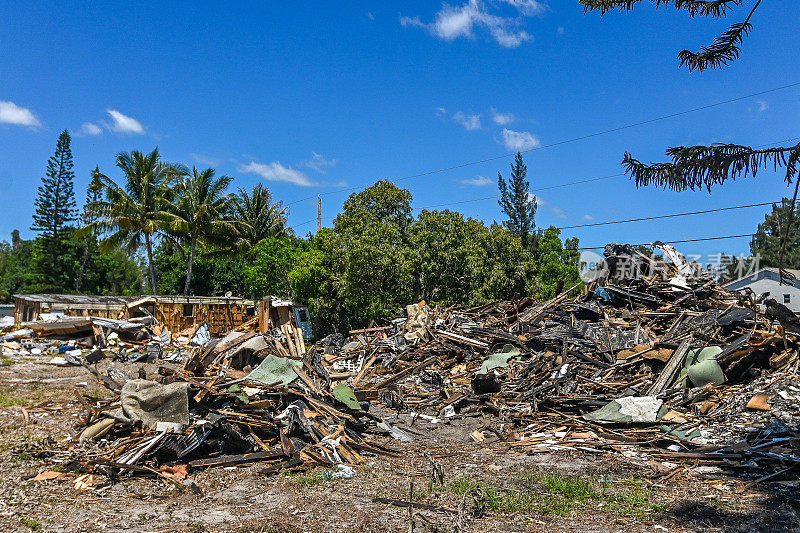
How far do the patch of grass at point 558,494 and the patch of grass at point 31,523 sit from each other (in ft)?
12.0

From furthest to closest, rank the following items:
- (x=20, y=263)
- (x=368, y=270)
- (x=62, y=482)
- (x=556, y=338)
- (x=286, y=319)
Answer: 1. (x=20, y=263)
2. (x=286, y=319)
3. (x=368, y=270)
4. (x=556, y=338)
5. (x=62, y=482)

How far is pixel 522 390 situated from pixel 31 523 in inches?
314

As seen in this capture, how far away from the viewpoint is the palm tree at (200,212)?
99.9 ft

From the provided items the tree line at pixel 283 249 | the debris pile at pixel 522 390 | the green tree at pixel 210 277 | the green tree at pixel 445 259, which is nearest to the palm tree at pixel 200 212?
the tree line at pixel 283 249

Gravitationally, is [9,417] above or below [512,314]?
below

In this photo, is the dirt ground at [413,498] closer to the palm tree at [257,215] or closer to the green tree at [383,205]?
the green tree at [383,205]

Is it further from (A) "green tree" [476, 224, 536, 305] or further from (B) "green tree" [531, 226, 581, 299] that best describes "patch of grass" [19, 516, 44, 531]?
(B) "green tree" [531, 226, 581, 299]

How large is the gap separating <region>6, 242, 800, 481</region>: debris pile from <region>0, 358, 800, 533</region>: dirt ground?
404 millimetres

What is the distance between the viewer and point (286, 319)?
23.3 metres

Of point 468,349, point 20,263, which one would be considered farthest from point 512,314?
point 20,263

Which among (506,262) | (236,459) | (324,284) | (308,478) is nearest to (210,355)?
(236,459)

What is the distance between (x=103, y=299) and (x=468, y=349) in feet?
61.0

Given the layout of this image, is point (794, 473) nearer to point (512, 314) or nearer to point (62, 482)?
point (62, 482)

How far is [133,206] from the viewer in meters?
29.4
